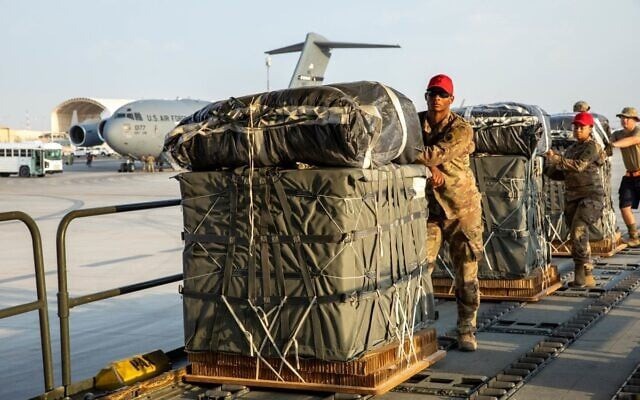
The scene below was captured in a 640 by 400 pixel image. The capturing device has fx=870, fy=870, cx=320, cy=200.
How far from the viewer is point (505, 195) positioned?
811 centimetres

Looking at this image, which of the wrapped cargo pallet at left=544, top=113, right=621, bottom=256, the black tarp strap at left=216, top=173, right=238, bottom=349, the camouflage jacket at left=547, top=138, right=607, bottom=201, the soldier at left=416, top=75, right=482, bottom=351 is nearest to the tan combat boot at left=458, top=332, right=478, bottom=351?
the soldier at left=416, top=75, right=482, bottom=351

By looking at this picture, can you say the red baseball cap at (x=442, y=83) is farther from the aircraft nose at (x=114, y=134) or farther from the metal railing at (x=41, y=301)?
the aircraft nose at (x=114, y=134)

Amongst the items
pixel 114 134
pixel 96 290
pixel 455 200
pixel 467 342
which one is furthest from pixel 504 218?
pixel 114 134

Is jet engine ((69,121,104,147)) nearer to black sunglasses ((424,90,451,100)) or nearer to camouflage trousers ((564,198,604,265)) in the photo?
camouflage trousers ((564,198,604,265))

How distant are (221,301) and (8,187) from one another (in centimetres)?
3013

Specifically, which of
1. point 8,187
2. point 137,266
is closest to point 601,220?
point 137,266

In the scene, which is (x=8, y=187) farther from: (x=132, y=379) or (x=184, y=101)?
(x=132, y=379)

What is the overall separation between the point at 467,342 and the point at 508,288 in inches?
84.7

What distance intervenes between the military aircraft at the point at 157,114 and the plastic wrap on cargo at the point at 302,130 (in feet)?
112

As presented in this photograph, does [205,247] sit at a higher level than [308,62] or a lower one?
lower

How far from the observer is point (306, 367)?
194 inches

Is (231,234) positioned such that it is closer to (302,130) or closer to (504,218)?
(302,130)

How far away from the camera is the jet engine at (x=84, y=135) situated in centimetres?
5150

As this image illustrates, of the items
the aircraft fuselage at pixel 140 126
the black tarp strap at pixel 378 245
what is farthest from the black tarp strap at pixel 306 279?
the aircraft fuselage at pixel 140 126
